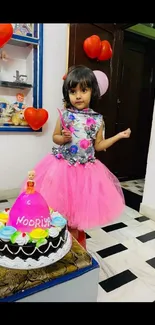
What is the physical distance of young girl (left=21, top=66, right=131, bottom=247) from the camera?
1136 millimetres

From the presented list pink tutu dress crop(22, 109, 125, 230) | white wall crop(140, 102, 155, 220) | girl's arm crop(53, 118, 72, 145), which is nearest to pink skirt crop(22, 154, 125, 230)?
pink tutu dress crop(22, 109, 125, 230)

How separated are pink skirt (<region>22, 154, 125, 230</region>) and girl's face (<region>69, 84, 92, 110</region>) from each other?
0.32m

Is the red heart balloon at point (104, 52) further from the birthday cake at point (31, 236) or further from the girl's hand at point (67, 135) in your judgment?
the birthday cake at point (31, 236)

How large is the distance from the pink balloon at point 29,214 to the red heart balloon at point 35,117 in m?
1.42

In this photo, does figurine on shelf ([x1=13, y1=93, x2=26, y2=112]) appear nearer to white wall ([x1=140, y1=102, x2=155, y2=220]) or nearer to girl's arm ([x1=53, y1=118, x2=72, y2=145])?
girl's arm ([x1=53, y1=118, x2=72, y2=145])

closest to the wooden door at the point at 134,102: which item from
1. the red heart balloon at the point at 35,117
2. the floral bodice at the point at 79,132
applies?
the red heart balloon at the point at 35,117

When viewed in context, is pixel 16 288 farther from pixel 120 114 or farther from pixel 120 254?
pixel 120 114

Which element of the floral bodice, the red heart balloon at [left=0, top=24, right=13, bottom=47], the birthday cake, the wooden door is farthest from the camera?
the wooden door

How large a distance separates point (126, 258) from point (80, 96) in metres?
1.01

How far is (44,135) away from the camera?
7.55ft

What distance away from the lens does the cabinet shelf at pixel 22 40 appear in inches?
74.8

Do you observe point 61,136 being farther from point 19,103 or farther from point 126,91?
point 126,91
